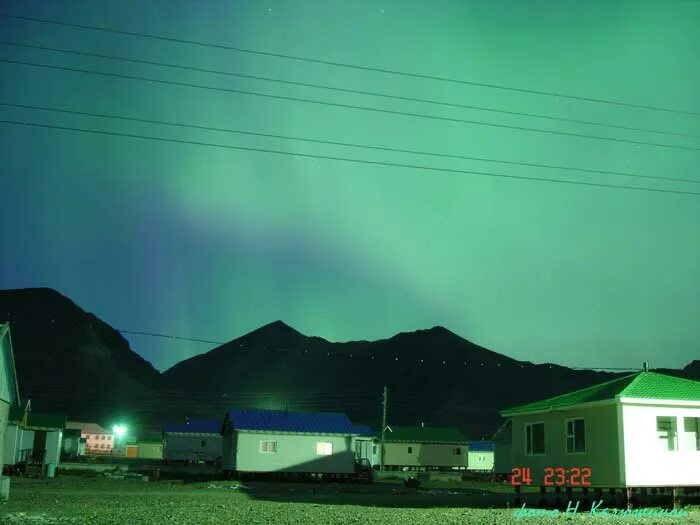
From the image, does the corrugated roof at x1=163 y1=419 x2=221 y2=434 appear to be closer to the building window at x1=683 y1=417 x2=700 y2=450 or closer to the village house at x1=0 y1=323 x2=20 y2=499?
the village house at x1=0 y1=323 x2=20 y2=499

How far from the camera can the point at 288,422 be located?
47531 mm

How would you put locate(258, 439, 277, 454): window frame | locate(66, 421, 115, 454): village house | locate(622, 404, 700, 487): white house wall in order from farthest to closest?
locate(66, 421, 115, 454): village house
locate(258, 439, 277, 454): window frame
locate(622, 404, 700, 487): white house wall

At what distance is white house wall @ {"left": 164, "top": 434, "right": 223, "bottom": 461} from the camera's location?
73188 millimetres

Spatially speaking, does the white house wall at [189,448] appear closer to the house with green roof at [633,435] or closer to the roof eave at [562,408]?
the roof eave at [562,408]

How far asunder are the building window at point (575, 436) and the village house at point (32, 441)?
29.9 metres

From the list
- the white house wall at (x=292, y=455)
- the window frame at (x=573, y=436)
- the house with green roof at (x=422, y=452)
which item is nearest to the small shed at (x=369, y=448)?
the house with green roof at (x=422, y=452)

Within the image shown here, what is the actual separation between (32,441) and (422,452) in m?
33.2

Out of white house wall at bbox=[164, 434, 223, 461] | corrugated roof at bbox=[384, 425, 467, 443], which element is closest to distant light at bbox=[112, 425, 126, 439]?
white house wall at bbox=[164, 434, 223, 461]

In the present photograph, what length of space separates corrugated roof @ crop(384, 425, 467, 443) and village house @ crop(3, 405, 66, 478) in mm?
28711

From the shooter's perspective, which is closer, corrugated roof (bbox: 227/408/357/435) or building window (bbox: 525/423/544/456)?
building window (bbox: 525/423/544/456)

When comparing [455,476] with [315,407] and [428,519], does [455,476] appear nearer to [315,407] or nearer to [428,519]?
[428,519]

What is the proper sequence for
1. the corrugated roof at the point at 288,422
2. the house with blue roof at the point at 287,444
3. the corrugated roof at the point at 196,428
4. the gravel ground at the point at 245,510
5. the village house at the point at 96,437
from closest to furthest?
1. the gravel ground at the point at 245,510
2. the house with blue roof at the point at 287,444
3. the corrugated roof at the point at 288,422
4. the corrugated roof at the point at 196,428
5. the village house at the point at 96,437

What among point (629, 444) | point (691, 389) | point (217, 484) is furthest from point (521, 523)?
point (217, 484)
